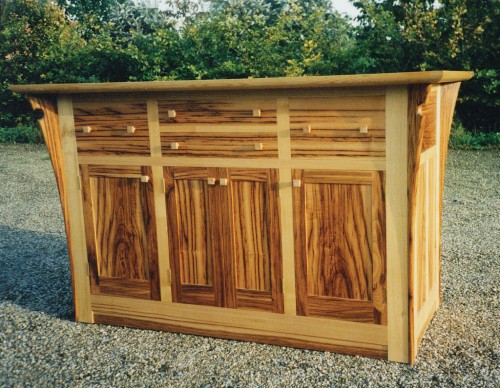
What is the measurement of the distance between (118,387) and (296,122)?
1.55 m

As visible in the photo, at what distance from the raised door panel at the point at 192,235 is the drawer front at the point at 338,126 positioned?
0.58 meters

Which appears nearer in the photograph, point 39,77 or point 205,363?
point 205,363

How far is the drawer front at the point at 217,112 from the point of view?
335 cm

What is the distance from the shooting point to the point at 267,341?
3590 mm

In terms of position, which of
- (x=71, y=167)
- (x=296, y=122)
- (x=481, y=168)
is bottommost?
Result: (x=481, y=168)

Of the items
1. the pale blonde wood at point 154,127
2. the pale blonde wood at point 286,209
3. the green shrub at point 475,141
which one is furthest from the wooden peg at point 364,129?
the green shrub at point 475,141

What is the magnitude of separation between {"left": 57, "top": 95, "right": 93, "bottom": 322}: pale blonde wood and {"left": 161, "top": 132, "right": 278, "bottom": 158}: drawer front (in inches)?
24.2

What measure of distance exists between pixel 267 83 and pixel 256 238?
0.83 metres

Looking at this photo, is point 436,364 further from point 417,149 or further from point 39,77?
point 39,77

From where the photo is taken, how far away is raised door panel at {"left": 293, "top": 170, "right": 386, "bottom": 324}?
3.25 meters

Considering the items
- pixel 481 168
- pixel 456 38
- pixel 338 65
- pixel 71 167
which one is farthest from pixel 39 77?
pixel 71 167

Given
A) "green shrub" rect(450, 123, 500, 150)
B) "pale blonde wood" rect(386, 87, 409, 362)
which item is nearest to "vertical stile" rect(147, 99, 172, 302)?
"pale blonde wood" rect(386, 87, 409, 362)

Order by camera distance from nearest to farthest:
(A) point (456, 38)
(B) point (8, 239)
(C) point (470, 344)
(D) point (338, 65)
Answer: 1. (C) point (470, 344)
2. (B) point (8, 239)
3. (A) point (456, 38)
4. (D) point (338, 65)

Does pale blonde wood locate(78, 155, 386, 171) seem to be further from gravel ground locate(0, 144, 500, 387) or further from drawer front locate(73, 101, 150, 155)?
gravel ground locate(0, 144, 500, 387)
